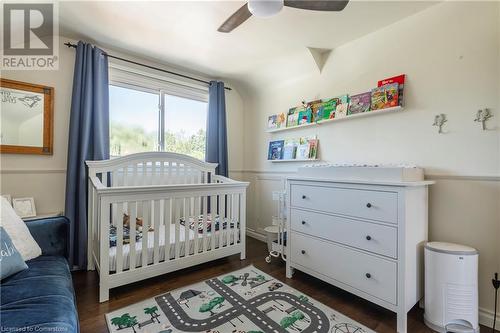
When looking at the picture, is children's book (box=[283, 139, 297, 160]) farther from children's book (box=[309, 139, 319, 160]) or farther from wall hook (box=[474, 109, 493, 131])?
wall hook (box=[474, 109, 493, 131])

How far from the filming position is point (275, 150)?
315 cm

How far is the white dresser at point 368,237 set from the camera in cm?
152

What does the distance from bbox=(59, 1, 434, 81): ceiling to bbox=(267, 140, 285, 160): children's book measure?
0.97m

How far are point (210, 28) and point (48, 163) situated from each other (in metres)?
2.00

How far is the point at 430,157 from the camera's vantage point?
183cm

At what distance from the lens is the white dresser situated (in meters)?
1.52

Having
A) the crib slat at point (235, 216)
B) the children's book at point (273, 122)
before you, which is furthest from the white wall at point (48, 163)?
the children's book at point (273, 122)

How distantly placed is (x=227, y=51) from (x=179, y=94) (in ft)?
3.10

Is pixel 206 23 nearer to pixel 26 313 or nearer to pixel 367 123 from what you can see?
pixel 367 123

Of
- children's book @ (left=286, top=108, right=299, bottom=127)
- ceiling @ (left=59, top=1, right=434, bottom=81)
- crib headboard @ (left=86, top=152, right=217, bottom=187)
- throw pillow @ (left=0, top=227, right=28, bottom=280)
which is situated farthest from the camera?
children's book @ (left=286, top=108, right=299, bottom=127)

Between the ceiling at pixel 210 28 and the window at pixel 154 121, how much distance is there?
477 millimetres

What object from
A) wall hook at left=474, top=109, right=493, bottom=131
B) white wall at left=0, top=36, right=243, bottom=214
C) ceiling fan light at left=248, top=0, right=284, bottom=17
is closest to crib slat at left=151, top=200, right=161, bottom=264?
white wall at left=0, top=36, right=243, bottom=214

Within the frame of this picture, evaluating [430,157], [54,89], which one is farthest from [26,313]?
[430,157]
